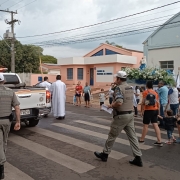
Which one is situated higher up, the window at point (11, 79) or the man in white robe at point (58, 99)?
the window at point (11, 79)

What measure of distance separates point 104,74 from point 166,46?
9.73 m

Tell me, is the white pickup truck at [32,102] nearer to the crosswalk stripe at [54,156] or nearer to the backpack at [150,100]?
the crosswalk stripe at [54,156]

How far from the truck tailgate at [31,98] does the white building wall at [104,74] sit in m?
18.8

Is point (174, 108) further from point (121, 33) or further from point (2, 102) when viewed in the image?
point (121, 33)

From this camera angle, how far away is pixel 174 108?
9.27 metres

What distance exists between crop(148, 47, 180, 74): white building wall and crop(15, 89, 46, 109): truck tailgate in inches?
484

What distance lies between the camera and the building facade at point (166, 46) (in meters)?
18.1

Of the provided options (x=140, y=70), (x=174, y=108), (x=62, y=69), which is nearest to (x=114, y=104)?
(x=174, y=108)

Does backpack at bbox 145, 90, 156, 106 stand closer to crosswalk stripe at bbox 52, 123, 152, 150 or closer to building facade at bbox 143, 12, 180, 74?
crosswalk stripe at bbox 52, 123, 152, 150

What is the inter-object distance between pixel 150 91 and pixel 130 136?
6.12 feet

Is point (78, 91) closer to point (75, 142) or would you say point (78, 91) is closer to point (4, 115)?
point (75, 142)

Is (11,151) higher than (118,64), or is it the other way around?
(118,64)

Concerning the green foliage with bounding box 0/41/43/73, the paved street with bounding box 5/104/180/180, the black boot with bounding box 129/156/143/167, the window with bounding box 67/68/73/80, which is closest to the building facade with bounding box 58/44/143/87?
the window with bounding box 67/68/73/80

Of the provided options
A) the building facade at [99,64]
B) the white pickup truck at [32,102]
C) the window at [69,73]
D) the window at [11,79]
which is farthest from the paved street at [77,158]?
the window at [69,73]
